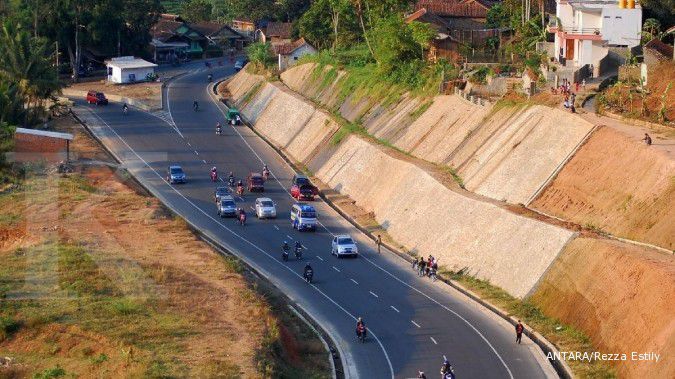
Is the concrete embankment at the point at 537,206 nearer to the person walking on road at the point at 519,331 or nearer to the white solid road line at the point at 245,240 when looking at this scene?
the person walking on road at the point at 519,331

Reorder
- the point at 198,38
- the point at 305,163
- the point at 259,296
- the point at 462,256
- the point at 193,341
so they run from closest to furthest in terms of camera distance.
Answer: the point at 193,341 < the point at 259,296 < the point at 462,256 < the point at 305,163 < the point at 198,38

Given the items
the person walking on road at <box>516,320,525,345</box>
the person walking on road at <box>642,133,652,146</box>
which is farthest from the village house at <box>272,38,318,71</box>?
the person walking on road at <box>516,320,525,345</box>

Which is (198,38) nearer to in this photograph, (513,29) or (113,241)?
(513,29)

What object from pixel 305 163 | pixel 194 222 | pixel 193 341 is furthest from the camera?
pixel 305 163

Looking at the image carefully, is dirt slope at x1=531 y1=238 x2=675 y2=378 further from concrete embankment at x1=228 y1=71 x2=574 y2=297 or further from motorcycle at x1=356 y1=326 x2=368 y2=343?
motorcycle at x1=356 y1=326 x2=368 y2=343

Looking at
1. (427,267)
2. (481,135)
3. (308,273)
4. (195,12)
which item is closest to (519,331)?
(427,267)

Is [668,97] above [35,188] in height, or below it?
above

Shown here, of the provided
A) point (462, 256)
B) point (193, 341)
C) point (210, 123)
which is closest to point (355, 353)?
point (193, 341)
